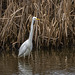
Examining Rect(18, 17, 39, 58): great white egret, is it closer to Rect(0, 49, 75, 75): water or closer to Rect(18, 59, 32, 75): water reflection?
Rect(0, 49, 75, 75): water

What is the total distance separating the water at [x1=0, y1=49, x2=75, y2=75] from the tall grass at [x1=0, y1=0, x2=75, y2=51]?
0.60 metres

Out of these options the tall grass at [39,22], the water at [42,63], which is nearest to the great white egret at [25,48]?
the water at [42,63]

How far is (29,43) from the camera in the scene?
9797 millimetres

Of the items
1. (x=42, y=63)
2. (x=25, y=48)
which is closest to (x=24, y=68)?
(x=42, y=63)

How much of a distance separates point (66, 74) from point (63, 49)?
4.13 metres

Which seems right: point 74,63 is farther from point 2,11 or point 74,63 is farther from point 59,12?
point 2,11

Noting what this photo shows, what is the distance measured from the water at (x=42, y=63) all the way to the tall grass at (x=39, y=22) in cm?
60

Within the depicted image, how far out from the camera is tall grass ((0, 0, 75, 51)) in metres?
10.5

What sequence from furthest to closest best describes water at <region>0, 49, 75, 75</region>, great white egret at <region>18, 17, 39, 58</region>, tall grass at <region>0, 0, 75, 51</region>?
tall grass at <region>0, 0, 75, 51</region>
great white egret at <region>18, 17, 39, 58</region>
water at <region>0, 49, 75, 75</region>

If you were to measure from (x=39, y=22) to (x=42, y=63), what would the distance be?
2.47m

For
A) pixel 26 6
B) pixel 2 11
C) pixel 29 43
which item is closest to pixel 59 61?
pixel 29 43

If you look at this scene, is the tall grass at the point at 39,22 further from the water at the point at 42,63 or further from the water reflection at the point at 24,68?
the water reflection at the point at 24,68

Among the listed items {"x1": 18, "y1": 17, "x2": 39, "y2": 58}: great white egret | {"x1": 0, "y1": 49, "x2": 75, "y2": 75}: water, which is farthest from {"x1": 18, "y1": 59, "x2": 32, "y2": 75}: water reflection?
{"x1": 18, "y1": 17, "x2": 39, "y2": 58}: great white egret

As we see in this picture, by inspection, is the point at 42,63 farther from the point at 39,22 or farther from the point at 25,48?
the point at 39,22
